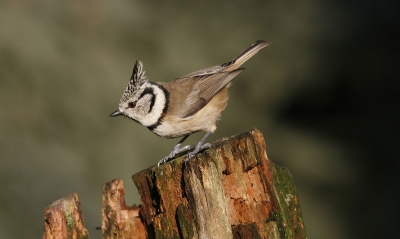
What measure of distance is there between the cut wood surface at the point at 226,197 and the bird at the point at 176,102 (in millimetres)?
1032

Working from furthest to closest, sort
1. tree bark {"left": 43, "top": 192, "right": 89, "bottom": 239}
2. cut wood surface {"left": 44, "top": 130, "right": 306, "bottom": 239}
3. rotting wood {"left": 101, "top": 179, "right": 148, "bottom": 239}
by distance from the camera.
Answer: rotting wood {"left": 101, "top": 179, "right": 148, "bottom": 239}, tree bark {"left": 43, "top": 192, "right": 89, "bottom": 239}, cut wood surface {"left": 44, "top": 130, "right": 306, "bottom": 239}

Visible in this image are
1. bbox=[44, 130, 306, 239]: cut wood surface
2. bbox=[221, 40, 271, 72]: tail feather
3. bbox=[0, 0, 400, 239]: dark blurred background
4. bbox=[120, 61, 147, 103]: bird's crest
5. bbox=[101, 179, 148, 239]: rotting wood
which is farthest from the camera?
bbox=[0, 0, 400, 239]: dark blurred background

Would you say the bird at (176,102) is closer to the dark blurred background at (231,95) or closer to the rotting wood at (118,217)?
the rotting wood at (118,217)

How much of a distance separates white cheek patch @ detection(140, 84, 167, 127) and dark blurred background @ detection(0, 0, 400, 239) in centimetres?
195

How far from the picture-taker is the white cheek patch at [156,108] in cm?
434

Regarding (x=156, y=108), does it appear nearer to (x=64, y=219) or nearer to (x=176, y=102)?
(x=176, y=102)

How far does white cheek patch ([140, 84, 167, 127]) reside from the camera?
14.2 feet

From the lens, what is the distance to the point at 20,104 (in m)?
6.47

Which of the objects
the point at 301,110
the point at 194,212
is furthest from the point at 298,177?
the point at 194,212

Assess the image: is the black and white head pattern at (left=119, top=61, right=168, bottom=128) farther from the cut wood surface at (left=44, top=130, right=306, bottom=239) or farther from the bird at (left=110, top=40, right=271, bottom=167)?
the cut wood surface at (left=44, top=130, right=306, bottom=239)

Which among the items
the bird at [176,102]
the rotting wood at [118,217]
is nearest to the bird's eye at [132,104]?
the bird at [176,102]

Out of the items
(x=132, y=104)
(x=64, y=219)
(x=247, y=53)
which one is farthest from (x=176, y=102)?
(x=64, y=219)

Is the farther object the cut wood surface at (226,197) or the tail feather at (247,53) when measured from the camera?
the tail feather at (247,53)

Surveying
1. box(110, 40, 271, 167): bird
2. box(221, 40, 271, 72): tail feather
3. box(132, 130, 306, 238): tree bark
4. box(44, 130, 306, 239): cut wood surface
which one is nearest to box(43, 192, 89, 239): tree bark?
box(44, 130, 306, 239): cut wood surface
